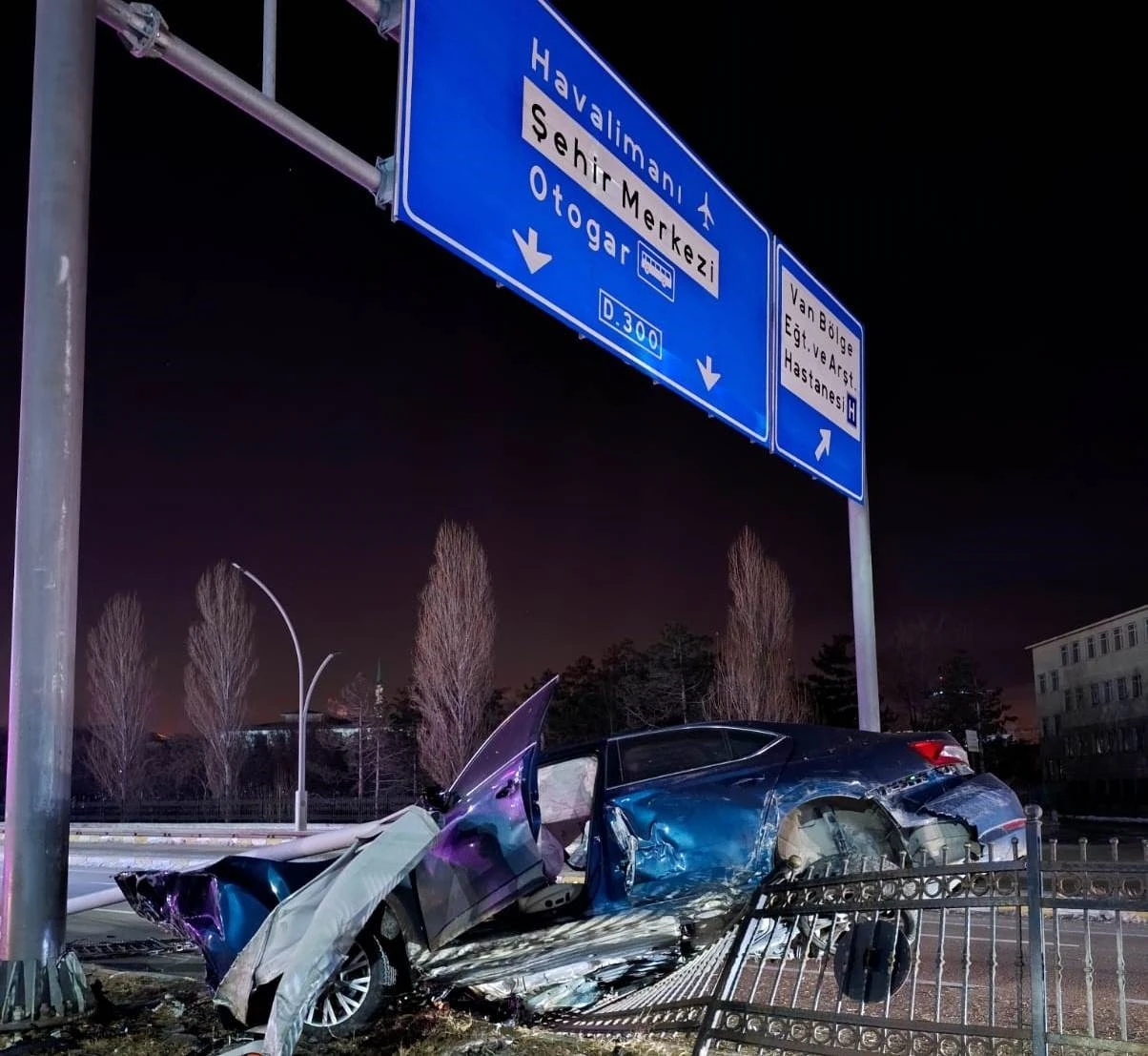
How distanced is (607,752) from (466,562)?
102ft

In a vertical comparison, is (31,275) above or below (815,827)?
above

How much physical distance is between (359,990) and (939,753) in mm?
3634

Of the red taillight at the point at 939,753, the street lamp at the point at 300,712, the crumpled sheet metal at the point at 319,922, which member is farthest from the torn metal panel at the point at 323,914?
the street lamp at the point at 300,712

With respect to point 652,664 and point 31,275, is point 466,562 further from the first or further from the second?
point 31,275

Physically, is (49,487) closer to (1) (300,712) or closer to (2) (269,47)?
(2) (269,47)

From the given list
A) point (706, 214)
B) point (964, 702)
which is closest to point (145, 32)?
point (706, 214)

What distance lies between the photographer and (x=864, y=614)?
11102mm

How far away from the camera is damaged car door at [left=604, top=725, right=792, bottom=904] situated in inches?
233

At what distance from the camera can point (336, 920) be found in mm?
5426

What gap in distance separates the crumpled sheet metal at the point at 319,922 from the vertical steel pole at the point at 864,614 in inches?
237

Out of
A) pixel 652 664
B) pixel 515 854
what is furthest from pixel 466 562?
pixel 515 854

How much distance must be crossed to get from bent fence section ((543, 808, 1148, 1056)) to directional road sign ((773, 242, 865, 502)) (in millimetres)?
4715

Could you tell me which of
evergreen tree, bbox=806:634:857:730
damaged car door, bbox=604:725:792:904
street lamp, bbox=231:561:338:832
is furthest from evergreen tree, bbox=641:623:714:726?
damaged car door, bbox=604:725:792:904

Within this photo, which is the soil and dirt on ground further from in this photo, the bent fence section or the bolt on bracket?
the bolt on bracket
